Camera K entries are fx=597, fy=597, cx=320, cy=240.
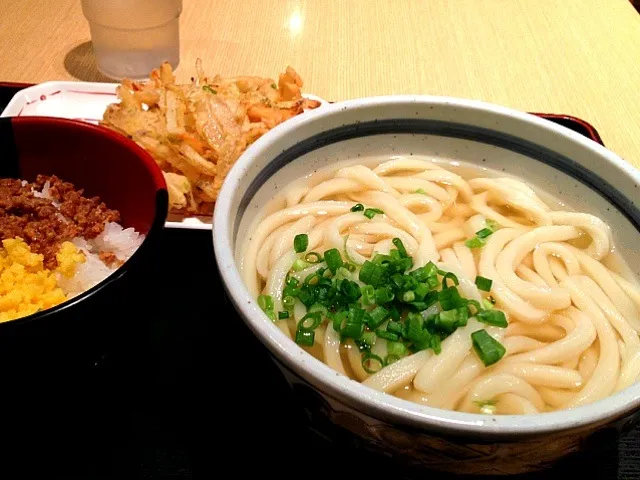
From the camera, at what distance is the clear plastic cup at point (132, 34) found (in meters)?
1.95

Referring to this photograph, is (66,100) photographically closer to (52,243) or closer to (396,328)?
(52,243)

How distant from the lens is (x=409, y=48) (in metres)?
2.35

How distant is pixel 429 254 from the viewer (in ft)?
3.68

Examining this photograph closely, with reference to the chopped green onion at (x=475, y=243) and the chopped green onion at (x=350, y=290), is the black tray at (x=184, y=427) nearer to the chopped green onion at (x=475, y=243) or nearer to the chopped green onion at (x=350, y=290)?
the chopped green onion at (x=350, y=290)

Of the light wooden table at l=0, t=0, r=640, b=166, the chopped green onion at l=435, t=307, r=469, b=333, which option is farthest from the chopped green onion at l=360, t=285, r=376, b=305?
the light wooden table at l=0, t=0, r=640, b=166

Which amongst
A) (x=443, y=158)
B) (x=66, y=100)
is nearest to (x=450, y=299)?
(x=443, y=158)

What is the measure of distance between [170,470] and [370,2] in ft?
7.29

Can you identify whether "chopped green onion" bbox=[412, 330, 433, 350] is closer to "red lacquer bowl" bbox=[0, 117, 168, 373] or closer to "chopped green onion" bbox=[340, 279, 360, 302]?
"chopped green onion" bbox=[340, 279, 360, 302]

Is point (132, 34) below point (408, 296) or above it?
below

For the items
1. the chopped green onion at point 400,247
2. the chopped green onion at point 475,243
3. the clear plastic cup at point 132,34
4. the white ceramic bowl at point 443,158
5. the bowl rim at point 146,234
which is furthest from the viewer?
the clear plastic cup at point 132,34

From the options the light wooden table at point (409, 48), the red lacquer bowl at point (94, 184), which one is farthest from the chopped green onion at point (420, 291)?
the light wooden table at point (409, 48)

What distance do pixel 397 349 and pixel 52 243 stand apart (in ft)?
2.37

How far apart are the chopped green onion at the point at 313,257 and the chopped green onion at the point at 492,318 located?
0.30 meters

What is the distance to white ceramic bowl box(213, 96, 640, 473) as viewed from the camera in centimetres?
72
